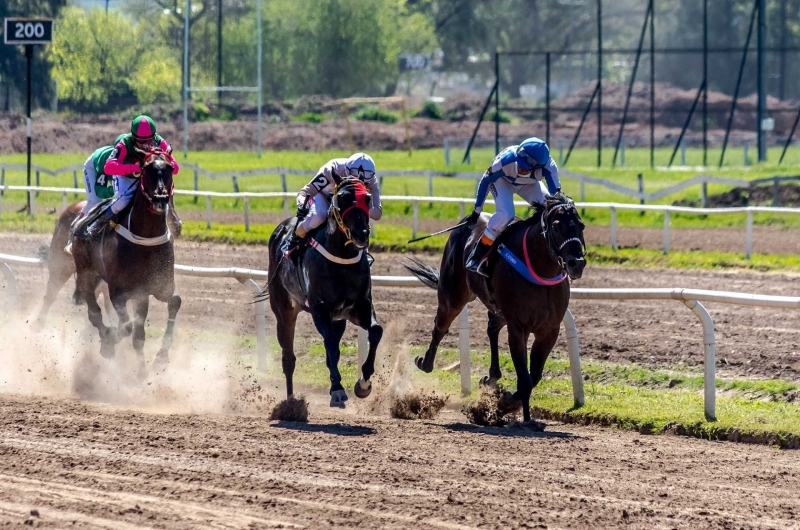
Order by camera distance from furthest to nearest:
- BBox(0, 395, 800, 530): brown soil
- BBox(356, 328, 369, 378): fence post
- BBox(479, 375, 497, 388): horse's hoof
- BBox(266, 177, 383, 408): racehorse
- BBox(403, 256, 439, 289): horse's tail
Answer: BBox(403, 256, 439, 289): horse's tail
BBox(356, 328, 369, 378): fence post
BBox(479, 375, 497, 388): horse's hoof
BBox(266, 177, 383, 408): racehorse
BBox(0, 395, 800, 530): brown soil

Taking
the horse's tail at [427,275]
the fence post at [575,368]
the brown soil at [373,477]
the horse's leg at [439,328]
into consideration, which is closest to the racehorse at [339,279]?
the brown soil at [373,477]

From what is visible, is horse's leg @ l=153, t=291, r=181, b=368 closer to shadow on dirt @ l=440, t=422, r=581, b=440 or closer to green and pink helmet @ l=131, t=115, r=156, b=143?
green and pink helmet @ l=131, t=115, r=156, b=143

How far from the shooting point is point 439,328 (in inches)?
396

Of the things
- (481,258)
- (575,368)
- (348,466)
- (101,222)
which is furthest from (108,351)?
(348,466)

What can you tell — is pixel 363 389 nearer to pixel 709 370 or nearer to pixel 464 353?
pixel 464 353

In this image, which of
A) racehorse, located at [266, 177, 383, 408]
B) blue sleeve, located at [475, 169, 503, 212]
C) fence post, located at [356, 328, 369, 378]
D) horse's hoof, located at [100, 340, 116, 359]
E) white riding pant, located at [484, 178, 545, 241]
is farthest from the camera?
horse's hoof, located at [100, 340, 116, 359]

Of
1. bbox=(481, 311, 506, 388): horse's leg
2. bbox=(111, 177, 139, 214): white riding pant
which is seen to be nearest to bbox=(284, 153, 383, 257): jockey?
bbox=(481, 311, 506, 388): horse's leg

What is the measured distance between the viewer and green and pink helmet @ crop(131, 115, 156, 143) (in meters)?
10.9

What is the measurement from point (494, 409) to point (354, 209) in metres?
1.78

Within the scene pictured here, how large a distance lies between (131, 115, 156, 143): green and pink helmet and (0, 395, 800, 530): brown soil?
3338mm

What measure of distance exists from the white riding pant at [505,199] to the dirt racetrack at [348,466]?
4.92 feet

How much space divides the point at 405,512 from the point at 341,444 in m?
1.83

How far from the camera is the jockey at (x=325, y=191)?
887 cm

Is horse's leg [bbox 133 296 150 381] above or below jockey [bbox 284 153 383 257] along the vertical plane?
below
